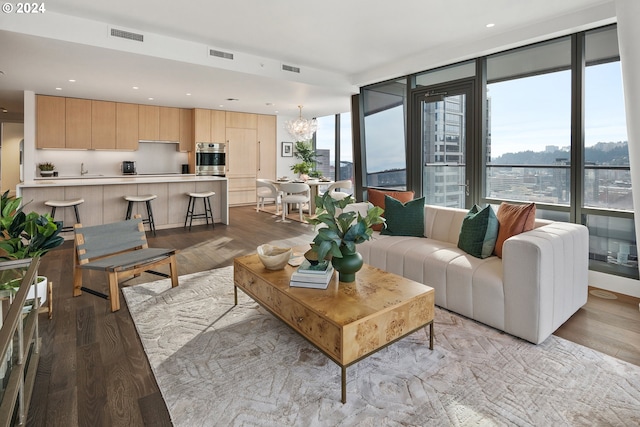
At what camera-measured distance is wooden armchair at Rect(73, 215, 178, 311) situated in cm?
291

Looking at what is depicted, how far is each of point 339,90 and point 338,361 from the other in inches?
222

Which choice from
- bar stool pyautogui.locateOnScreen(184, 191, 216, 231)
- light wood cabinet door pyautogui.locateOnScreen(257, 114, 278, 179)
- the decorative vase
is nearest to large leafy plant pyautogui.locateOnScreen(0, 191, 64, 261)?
the decorative vase

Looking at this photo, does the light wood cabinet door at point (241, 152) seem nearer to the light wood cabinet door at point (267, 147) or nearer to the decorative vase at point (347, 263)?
the light wood cabinet door at point (267, 147)

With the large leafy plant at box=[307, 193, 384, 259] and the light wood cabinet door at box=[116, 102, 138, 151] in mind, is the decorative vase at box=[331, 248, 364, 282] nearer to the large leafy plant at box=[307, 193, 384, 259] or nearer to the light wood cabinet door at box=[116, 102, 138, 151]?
the large leafy plant at box=[307, 193, 384, 259]

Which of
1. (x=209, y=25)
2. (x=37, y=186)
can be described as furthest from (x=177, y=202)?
(x=209, y=25)

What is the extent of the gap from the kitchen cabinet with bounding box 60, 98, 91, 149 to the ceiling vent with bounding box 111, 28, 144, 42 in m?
4.08

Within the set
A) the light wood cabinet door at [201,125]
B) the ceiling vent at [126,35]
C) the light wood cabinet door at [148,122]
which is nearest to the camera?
the ceiling vent at [126,35]

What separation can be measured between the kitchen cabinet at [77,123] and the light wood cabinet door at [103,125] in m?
0.09

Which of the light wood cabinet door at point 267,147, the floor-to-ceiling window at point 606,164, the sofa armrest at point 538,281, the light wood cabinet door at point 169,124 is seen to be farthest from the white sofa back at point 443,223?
the light wood cabinet door at point 169,124

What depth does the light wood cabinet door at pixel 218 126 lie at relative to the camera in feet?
29.2

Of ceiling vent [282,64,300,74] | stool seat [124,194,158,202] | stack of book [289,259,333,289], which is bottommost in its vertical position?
stack of book [289,259,333,289]

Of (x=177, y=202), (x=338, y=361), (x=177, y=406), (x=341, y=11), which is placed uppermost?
(x=341, y=11)

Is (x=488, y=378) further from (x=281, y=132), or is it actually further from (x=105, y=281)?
(x=281, y=132)

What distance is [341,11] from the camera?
3.76 meters
